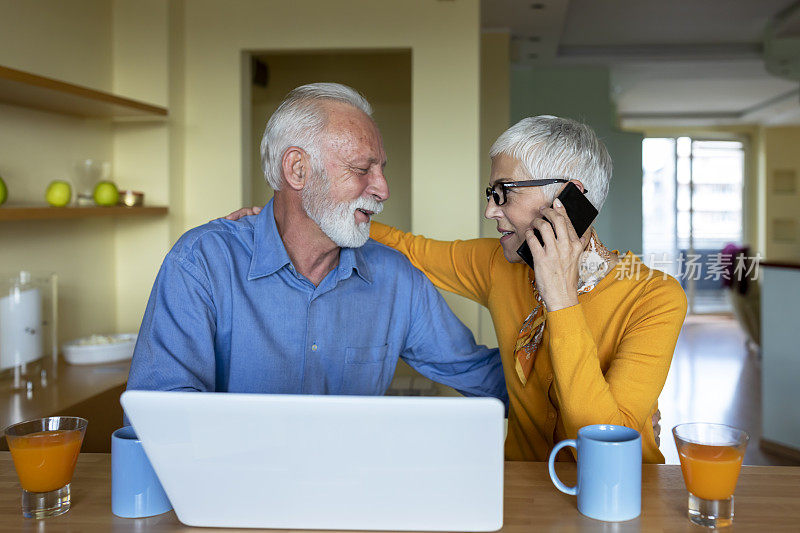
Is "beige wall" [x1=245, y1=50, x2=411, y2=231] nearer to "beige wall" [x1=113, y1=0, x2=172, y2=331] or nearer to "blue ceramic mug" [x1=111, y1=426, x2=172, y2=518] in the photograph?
"beige wall" [x1=113, y1=0, x2=172, y2=331]

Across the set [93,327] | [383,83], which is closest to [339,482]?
[93,327]

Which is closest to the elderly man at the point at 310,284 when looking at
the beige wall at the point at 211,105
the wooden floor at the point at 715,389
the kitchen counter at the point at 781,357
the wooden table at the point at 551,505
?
the wooden table at the point at 551,505

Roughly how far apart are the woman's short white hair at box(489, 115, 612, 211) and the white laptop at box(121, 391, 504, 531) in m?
0.82

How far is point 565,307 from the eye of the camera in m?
1.39

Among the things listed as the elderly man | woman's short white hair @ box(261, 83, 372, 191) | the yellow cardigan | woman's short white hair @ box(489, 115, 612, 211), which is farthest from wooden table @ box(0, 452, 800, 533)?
woman's short white hair @ box(261, 83, 372, 191)

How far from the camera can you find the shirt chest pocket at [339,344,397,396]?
5.56 feet

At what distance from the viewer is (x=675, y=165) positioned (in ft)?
35.3

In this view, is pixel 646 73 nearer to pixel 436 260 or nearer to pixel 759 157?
pixel 759 157

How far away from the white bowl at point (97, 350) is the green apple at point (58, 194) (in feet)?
1.75

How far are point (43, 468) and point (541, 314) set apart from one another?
1.03 meters

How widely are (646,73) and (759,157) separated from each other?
4.35m

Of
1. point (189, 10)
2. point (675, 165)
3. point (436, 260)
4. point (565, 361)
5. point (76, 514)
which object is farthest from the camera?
point (675, 165)

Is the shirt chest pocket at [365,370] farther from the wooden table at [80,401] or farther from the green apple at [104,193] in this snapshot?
the green apple at [104,193]

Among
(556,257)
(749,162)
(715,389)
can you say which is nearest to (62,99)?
(556,257)
